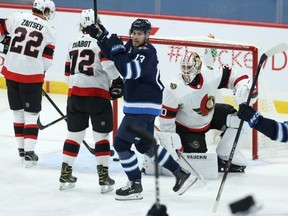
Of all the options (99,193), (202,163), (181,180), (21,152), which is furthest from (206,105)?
(21,152)

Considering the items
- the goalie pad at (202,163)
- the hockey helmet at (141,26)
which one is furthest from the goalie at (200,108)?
the hockey helmet at (141,26)

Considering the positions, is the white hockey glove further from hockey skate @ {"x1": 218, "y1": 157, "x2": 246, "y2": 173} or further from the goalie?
hockey skate @ {"x1": 218, "y1": 157, "x2": 246, "y2": 173}

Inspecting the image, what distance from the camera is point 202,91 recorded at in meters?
5.29

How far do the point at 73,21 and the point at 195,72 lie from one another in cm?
256

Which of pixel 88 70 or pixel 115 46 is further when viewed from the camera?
pixel 88 70

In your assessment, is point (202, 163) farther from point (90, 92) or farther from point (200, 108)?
point (90, 92)

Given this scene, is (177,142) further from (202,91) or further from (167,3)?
(167,3)

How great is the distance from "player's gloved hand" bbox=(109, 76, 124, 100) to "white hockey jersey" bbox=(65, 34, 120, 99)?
0.03m

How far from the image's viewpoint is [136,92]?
15.4 feet

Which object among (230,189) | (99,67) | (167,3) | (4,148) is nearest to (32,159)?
(4,148)

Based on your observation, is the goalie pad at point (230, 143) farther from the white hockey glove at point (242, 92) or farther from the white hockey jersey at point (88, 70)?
the white hockey jersey at point (88, 70)

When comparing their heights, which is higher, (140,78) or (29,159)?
(140,78)

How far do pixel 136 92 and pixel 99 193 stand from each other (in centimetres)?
68

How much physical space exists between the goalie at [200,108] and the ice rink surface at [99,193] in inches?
9.6
